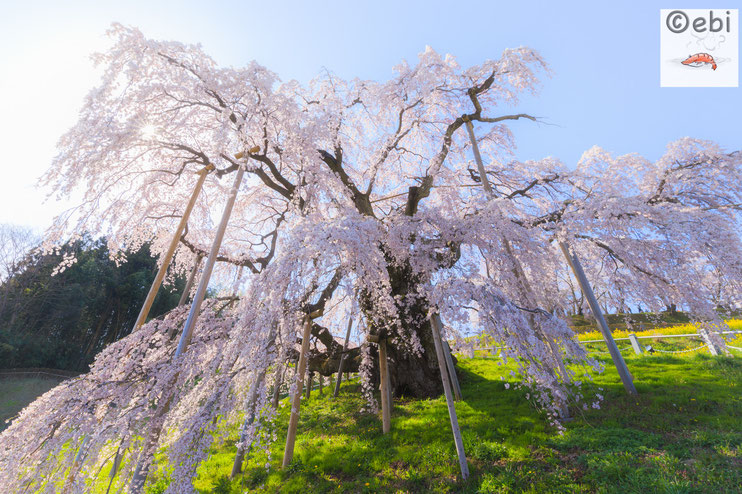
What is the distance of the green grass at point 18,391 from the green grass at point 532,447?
47.4 feet

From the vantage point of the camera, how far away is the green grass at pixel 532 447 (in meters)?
3.52

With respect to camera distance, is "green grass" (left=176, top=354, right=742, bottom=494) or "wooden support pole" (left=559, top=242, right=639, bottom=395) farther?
"wooden support pole" (left=559, top=242, right=639, bottom=395)

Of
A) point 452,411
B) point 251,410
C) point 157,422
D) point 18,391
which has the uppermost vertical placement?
point 251,410

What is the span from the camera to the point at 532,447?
440 centimetres

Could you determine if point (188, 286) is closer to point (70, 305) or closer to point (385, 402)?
point (385, 402)

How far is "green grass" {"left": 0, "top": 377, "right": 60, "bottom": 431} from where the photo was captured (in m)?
13.1

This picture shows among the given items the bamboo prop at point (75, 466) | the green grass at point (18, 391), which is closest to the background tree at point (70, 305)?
the green grass at point (18, 391)

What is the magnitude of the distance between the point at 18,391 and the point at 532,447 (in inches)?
911

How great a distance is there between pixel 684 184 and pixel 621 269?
7.29ft

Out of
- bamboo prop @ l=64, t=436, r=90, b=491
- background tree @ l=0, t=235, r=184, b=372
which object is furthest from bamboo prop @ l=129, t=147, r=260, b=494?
background tree @ l=0, t=235, r=184, b=372

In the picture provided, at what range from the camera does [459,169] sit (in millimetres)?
9266

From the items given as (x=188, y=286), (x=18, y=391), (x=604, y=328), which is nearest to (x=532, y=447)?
(x=604, y=328)

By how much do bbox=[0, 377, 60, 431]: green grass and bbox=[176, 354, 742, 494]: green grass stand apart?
1445cm

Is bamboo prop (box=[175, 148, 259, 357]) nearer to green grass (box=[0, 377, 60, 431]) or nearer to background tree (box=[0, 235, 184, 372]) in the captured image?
background tree (box=[0, 235, 184, 372])
